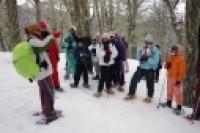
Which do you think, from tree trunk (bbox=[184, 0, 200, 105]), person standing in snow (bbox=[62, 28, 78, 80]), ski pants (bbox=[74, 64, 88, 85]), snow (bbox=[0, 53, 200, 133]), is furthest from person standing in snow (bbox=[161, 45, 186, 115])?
person standing in snow (bbox=[62, 28, 78, 80])

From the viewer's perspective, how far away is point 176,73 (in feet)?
31.7

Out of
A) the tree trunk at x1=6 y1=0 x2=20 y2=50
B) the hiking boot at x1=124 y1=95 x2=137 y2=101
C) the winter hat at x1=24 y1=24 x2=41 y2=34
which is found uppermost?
the tree trunk at x1=6 y1=0 x2=20 y2=50

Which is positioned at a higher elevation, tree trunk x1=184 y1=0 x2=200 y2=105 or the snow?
tree trunk x1=184 y1=0 x2=200 y2=105

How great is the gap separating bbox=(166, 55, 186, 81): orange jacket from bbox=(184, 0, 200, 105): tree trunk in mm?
1416

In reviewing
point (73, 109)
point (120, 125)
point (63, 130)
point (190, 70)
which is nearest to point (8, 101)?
point (73, 109)

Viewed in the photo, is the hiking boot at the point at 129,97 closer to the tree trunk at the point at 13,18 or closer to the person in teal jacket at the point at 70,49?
the person in teal jacket at the point at 70,49

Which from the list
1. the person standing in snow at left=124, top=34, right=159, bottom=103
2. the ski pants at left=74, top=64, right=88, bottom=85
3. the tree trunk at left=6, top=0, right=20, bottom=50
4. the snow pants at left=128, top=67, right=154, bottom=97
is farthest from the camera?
the tree trunk at left=6, top=0, right=20, bottom=50

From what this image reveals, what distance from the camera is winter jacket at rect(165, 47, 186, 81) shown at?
31.5 ft

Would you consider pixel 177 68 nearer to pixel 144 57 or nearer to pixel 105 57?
pixel 144 57

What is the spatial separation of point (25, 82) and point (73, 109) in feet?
11.2

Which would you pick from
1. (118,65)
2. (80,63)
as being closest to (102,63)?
(118,65)

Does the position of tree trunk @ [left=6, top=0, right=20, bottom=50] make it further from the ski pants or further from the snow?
the ski pants

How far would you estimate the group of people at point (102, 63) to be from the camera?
25.9 feet

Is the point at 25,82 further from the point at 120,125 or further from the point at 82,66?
the point at 120,125
